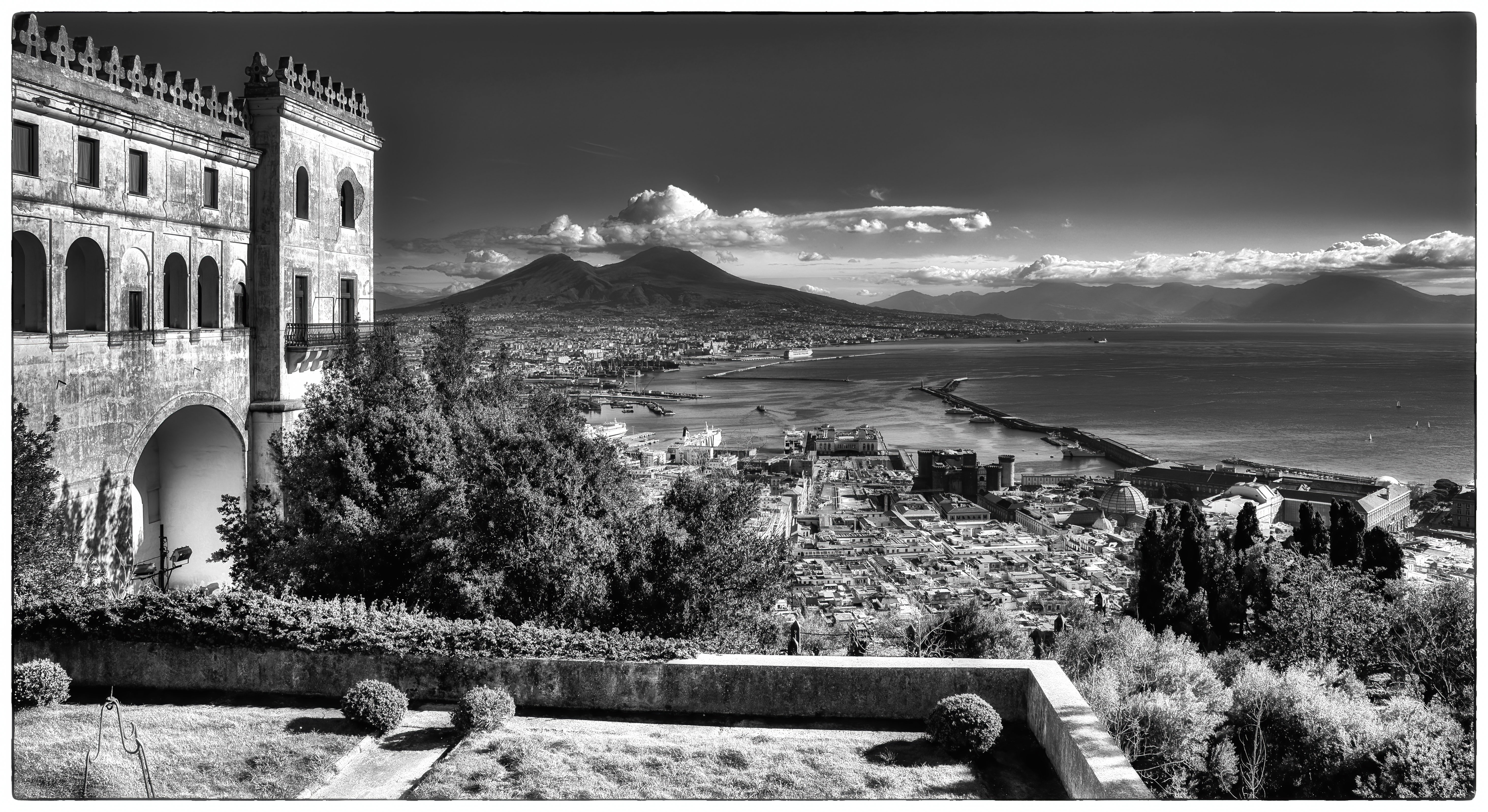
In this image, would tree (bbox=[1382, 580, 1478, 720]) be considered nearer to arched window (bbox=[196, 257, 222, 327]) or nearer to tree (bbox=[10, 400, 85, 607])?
tree (bbox=[10, 400, 85, 607])

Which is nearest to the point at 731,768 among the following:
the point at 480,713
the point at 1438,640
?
the point at 480,713

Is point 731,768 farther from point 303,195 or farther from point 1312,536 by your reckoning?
point 303,195

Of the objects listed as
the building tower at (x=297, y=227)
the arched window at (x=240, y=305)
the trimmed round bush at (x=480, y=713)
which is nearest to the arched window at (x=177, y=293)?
the arched window at (x=240, y=305)

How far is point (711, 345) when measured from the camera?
14523mm

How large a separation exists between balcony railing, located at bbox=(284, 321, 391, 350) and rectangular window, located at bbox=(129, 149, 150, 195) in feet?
7.28

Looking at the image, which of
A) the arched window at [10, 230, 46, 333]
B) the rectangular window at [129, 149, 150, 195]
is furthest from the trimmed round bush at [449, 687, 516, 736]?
the rectangular window at [129, 149, 150, 195]

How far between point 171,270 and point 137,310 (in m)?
0.92

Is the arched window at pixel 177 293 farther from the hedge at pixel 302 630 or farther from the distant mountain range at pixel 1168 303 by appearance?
the distant mountain range at pixel 1168 303

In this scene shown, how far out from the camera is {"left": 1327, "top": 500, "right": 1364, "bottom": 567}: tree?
12.0 metres

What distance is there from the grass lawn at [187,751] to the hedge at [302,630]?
50 centimetres

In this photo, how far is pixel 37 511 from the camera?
930cm

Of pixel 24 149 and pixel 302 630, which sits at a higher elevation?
pixel 24 149

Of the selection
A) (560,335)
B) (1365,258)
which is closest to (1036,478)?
(1365,258)

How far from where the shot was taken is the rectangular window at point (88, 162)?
10.1 m
